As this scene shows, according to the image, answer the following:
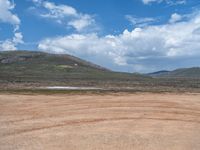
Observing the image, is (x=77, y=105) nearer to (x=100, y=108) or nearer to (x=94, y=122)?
(x=100, y=108)

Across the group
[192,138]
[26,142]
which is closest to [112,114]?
[192,138]

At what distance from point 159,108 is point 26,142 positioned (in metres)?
17.2

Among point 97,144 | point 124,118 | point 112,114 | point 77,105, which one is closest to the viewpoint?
point 97,144

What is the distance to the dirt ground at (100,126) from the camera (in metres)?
18.8

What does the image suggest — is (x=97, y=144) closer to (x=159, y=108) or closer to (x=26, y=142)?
(x=26, y=142)

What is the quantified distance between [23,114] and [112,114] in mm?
6923

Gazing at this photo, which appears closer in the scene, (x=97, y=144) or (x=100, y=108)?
(x=97, y=144)

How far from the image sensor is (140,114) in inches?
1184

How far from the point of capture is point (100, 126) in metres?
24.2

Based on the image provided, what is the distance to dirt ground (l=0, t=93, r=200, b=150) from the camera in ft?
61.8

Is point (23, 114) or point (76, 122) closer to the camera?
point (76, 122)

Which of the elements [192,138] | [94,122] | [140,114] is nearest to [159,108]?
[140,114]

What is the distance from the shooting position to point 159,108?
33812mm

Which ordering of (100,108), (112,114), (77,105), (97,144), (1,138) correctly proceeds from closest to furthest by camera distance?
(97,144) < (1,138) < (112,114) < (100,108) < (77,105)
